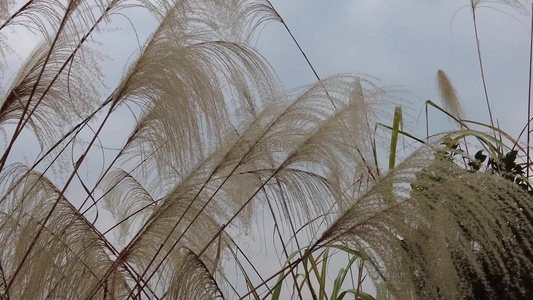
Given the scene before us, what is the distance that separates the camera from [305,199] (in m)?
1.92

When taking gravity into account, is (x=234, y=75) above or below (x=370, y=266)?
above

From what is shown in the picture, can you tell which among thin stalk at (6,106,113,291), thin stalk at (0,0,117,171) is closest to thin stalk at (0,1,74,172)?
thin stalk at (0,0,117,171)

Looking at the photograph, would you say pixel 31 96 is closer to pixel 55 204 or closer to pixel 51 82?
pixel 51 82

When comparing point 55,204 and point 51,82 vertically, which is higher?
point 51,82

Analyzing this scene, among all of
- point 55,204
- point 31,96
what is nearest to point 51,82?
point 31,96

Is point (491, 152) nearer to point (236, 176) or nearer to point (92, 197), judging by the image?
point (236, 176)

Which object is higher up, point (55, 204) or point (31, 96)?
point (31, 96)

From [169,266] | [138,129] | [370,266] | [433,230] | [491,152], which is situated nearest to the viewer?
[433,230]

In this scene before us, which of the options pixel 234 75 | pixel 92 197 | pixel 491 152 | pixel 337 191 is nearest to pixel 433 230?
pixel 337 191

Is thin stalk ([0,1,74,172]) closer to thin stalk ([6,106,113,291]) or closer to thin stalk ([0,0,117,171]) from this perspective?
thin stalk ([0,0,117,171])

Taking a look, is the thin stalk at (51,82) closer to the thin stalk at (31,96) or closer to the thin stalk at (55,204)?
the thin stalk at (31,96)

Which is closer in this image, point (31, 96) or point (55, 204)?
point (31, 96)

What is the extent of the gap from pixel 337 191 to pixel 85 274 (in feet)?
2.31

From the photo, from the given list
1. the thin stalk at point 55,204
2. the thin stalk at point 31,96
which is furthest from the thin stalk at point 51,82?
the thin stalk at point 55,204
